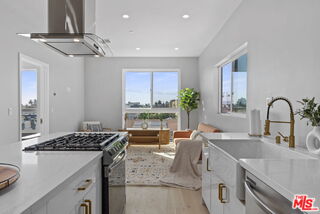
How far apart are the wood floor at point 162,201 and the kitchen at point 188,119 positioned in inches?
0.5

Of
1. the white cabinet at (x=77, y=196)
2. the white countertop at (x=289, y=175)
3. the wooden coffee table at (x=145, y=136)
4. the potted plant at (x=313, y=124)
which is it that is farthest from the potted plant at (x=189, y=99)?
the white countertop at (x=289, y=175)

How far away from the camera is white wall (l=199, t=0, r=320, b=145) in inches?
64.7

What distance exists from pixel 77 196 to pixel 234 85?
3.29m

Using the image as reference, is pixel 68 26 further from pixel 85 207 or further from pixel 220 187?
pixel 220 187

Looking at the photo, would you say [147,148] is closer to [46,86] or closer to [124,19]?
[46,86]

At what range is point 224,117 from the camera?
398cm

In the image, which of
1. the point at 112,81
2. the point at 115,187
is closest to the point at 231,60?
the point at 115,187

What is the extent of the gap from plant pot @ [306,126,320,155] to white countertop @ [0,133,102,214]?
4.74 feet

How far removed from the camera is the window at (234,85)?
3.26 metres

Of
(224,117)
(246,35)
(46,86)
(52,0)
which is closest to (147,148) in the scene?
(224,117)

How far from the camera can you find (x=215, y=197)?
6.11 ft

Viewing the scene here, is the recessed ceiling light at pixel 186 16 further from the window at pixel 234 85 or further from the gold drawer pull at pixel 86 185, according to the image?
the gold drawer pull at pixel 86 185

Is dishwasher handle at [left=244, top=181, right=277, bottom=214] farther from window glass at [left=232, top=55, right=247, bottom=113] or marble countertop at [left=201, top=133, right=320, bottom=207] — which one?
window glass at [left=232, top=55, right=247, bottom=113]

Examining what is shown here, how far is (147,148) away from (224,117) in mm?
2515
